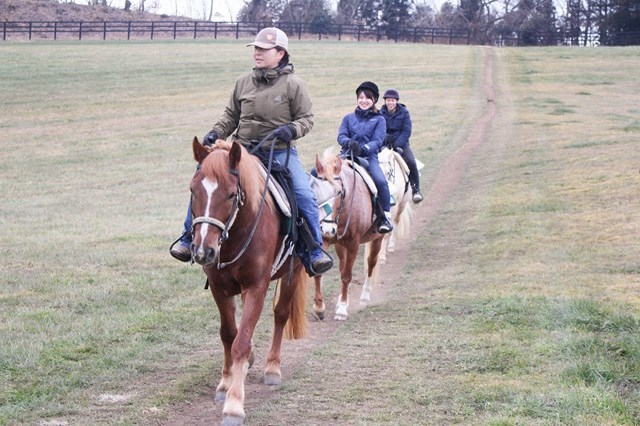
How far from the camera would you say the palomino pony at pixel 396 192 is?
14.0 m

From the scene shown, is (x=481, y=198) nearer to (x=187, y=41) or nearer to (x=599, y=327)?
(x=599, y=327)

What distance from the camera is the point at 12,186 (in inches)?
938

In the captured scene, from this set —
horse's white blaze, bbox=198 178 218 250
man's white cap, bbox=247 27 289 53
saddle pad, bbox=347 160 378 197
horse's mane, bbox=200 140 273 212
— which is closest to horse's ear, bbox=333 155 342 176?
saddle pad, bbox=347 160 378 197

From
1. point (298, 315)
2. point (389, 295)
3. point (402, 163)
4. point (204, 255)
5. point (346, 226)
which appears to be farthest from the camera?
point (402, 163)

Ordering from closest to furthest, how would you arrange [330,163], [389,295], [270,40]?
[270,40], [330,163], [389,295]

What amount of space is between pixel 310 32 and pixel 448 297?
247ft

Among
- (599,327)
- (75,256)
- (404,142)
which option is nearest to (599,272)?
(599,327)

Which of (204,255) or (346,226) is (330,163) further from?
(204,255)

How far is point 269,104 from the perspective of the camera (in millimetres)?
7805

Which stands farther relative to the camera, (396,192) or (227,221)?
(396,192)

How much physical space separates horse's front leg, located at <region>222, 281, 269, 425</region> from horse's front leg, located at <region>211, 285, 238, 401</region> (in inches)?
4.3

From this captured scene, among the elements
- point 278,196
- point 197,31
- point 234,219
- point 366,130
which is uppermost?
point 197,31

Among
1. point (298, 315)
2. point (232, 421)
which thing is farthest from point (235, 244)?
point (298, 315)

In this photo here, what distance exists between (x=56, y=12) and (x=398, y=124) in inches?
2795
